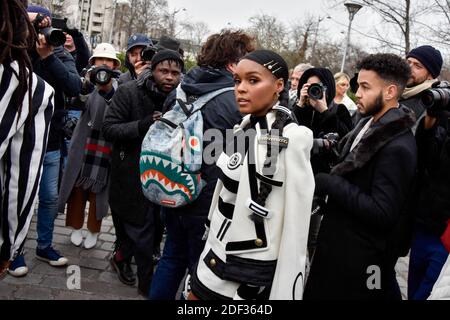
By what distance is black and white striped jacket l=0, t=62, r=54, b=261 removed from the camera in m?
1.62

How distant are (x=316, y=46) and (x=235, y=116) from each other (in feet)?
139

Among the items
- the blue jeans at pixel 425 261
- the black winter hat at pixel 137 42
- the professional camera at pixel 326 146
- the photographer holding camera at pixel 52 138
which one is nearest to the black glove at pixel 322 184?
the professional camera at pixel 326 146

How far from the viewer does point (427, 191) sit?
2801mm

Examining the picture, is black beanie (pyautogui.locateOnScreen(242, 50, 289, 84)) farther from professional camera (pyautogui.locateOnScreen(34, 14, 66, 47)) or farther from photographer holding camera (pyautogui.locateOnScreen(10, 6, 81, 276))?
photographer holding camera (pyautogui.locateOnScreen(10, 6, 81, 276))

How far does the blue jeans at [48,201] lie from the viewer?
3910mm

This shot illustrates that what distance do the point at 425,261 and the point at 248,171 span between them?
64.2 inches

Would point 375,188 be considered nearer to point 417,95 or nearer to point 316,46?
point 417,95

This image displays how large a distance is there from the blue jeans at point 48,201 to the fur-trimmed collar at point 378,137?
100 inches

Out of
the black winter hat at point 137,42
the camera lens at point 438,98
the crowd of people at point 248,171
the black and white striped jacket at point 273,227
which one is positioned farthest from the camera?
the black winter hat at point 137,42

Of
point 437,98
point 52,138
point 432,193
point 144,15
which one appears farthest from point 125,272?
point 144,15

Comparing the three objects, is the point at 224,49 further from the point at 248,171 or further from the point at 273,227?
the point at 273,227

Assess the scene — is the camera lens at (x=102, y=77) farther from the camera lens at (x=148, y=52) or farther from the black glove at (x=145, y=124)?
the black glove at (x=145, y=124)
